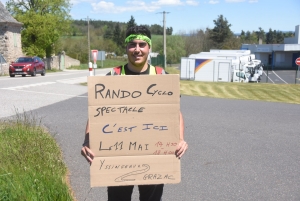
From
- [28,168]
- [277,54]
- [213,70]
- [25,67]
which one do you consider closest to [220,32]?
[277,54]

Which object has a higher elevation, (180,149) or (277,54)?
(277,54)

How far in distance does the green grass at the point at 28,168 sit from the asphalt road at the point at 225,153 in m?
0.52

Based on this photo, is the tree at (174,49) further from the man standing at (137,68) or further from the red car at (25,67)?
the man standing at (137,68)

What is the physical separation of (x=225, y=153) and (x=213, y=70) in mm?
30260

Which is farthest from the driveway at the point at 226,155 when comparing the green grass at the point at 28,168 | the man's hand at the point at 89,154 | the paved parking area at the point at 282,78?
the paved parking area at the point at 282,78

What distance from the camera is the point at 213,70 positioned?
1437 inches

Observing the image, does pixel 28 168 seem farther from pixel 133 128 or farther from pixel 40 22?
pixel 40 22

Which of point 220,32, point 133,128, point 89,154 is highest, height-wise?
point 220,32

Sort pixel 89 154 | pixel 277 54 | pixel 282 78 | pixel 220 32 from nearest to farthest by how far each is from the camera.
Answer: pixel 89 154 → pixel 282 78 → pixel 277 54 → pixel 220 32

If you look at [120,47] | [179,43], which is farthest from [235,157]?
[120,47]

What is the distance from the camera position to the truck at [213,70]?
36.0 m

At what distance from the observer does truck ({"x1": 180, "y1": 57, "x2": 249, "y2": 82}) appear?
118 ft

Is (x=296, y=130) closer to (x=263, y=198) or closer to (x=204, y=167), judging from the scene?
(x=204, y=167)

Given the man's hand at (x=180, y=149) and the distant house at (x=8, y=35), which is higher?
the distant house at (x=8, y=35)
